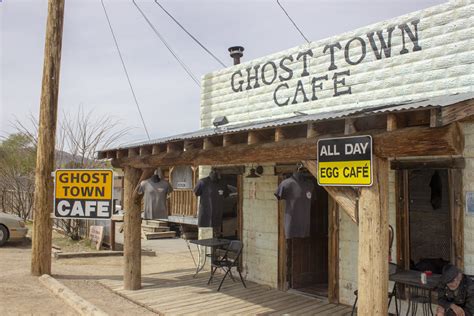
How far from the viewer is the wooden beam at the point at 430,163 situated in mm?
5624

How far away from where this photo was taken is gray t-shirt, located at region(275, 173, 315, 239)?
623cm

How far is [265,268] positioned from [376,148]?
16.3 feet

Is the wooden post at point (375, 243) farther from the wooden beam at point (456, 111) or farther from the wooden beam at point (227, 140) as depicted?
the wooden beam at point (227, 140)

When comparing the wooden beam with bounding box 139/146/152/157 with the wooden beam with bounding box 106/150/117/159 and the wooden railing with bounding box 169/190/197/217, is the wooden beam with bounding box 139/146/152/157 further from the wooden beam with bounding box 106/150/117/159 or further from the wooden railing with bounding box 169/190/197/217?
the wooden railing with bounding box 169/190/197/217

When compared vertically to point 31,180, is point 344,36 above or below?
above

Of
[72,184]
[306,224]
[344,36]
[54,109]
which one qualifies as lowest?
[306,224]

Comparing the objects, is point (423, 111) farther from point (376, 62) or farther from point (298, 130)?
point (376, 62)

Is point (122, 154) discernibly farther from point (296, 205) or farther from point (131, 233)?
point (296, 205)

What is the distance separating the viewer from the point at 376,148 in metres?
4.25

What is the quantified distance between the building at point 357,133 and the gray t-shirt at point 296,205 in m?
0.68

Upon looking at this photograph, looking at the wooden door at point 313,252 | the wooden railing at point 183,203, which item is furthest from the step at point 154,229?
the wooden door at point 313,252

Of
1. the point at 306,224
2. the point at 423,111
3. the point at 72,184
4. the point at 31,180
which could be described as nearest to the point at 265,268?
the point at 306,224

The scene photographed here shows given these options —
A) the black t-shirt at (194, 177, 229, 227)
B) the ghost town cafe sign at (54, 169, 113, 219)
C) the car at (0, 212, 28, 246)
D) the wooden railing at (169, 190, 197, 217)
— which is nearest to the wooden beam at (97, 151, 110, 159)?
the ghost town cafe sign at (54, 169, 113, 219)

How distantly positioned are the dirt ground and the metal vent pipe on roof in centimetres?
519
